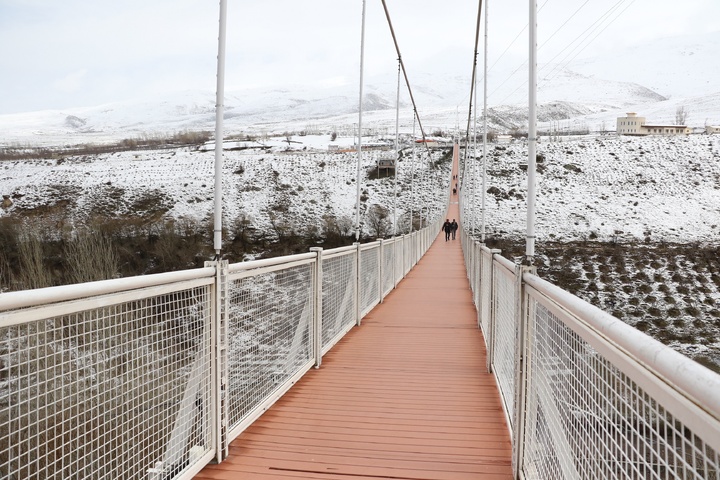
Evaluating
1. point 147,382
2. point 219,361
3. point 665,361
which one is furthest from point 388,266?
point 665,361

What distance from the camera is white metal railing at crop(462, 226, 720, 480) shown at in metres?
1.13

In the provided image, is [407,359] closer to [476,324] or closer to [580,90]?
[476,324]

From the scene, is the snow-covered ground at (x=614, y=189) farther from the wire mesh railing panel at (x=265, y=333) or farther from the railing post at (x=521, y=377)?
the railing post at (x=521, y=377)

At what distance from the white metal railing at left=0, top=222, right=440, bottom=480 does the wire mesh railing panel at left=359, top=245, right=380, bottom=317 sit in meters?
3.21

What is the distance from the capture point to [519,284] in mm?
3289

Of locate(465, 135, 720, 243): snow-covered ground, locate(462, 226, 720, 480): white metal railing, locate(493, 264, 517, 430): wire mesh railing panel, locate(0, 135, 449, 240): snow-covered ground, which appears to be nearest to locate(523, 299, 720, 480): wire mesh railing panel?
locate(462, 226, 720, 480): white metal railing

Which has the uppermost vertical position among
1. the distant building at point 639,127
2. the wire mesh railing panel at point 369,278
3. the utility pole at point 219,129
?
the distant building at point 639,127

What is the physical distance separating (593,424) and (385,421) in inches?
92.5

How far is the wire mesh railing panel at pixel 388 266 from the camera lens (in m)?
11.3

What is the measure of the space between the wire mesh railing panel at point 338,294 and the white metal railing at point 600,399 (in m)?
3.19

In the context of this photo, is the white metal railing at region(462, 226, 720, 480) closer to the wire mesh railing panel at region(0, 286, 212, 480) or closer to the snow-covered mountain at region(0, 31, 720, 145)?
the wire mesh railing panel at region(0, 286, 212, 480)

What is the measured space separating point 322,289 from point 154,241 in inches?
1256

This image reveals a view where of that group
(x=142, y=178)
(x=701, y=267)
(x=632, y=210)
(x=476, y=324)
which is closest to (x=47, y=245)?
(x=142, y=178)

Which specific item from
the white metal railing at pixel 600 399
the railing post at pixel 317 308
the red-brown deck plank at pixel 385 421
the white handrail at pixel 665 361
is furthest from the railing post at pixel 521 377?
the railing post at pixel 317 308
